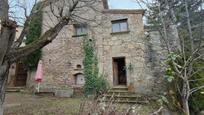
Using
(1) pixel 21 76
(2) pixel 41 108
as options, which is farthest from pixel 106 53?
(1) pixel 21 76

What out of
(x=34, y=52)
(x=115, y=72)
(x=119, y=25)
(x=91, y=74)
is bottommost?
(x=91, y=74)

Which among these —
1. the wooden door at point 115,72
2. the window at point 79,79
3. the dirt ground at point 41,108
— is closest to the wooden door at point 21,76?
the window at point 79,79

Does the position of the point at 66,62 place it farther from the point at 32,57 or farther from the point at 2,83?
the point at 2,83

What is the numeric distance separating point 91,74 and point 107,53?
1691 millimetres

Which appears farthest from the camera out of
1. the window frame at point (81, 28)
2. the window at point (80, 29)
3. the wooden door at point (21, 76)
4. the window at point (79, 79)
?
the wooden door at point (21, 76)

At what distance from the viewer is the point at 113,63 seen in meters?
12.1

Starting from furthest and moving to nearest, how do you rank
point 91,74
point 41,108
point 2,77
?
point 91,74, point 41,108, point 2,77

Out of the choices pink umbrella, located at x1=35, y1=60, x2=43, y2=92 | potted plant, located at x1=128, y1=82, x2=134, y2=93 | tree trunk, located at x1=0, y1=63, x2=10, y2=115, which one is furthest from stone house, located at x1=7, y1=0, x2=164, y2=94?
tree trunk, located at x1=0, y1=63, x2=10, y2=115

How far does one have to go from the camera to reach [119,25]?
1238 cm

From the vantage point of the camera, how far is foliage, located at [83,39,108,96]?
11.2 m

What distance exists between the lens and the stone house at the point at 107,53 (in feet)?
37.0

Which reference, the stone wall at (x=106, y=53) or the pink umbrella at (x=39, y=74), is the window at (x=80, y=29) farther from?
the pink umbrella at (x=39, y=74)

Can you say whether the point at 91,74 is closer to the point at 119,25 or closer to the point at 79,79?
the point at 79,79

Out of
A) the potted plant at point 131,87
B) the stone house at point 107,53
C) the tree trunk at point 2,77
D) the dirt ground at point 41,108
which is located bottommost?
the dirt ground at point 41,108
